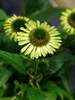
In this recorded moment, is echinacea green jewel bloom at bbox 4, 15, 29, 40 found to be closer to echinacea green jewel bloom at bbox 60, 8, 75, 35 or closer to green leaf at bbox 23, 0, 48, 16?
echinacea green jewel bloom at bbox 60, 8, 75, 35

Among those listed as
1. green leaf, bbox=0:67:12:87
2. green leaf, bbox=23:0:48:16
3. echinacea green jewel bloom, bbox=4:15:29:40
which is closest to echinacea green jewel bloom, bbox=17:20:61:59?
echinacea green jewel bloom, bbox=4:15:29:40

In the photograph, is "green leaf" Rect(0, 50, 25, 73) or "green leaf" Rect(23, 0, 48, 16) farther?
"green leaf" Rect(23, 0, 48, 16)

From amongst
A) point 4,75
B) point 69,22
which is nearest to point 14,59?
point 4,75

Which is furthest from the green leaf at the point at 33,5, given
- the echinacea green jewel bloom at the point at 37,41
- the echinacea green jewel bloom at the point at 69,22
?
the echinacea green jewel bloom at the point at 37,41

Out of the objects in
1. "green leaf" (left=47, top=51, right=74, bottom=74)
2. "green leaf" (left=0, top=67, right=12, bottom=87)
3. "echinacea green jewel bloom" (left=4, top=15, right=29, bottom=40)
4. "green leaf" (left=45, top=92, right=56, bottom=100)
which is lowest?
"green leaf" (left=45, top=92, right=56, bottom=100)

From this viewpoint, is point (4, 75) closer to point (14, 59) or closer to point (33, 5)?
point (14, 59)

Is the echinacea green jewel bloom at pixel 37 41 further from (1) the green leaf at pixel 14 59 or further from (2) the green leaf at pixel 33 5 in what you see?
(2) the green leaf at pixel 33 5
